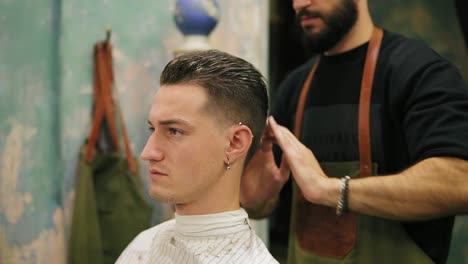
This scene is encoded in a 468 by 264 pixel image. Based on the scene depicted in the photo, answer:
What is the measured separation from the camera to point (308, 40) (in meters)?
1.81

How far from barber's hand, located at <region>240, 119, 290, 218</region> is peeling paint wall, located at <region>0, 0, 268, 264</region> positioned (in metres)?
0.61

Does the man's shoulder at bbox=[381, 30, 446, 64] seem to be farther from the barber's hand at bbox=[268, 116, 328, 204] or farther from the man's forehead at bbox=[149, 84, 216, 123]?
the man's forehead at bbox=[149, 84, 216, 123]

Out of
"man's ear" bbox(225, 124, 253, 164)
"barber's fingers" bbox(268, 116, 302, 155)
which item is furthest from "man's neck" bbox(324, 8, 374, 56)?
"man's ear" bbox(225, 124, 253, 164)

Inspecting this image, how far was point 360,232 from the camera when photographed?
166 cm

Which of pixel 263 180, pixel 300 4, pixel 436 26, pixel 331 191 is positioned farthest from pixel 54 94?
pixel 436 26

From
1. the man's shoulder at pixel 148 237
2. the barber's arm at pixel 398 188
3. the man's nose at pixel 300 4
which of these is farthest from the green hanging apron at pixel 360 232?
the man's shoulder at pixel 148 237

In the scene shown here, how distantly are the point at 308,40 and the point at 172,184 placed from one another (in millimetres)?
744

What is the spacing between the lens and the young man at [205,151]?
53.4 inches

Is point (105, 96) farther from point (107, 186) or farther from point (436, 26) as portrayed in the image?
point (436, 26)

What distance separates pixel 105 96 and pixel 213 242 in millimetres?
950

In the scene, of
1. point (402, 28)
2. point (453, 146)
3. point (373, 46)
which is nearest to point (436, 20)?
point (402, 28)

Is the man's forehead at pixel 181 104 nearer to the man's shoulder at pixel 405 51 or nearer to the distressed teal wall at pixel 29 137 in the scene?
the man's shoulder at pixel 405 51

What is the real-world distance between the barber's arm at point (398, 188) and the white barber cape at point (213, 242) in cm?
24

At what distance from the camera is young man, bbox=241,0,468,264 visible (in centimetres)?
148
